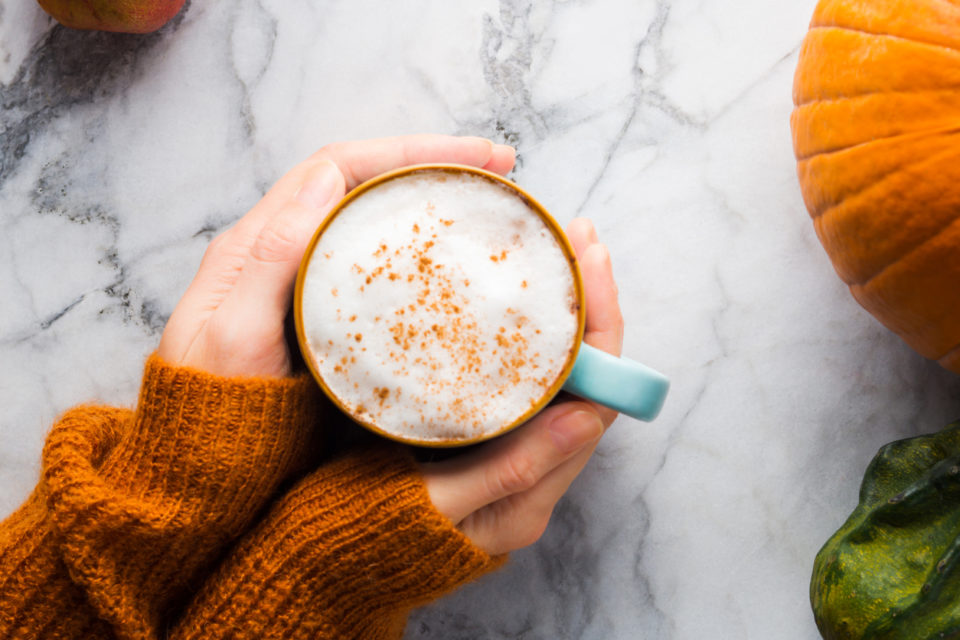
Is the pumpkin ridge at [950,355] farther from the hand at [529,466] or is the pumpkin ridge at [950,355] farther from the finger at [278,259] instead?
the finger at [278,259]

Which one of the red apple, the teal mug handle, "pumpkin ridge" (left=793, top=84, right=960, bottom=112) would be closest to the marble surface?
the red apple

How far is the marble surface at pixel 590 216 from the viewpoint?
839 mm

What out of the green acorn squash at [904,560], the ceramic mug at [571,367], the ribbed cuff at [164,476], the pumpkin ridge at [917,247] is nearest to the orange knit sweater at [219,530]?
the ribbed cuff at [164,476]

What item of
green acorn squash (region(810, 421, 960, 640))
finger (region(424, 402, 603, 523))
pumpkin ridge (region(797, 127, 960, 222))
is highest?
pumpkin ridge (region(797, 127, 960, 222))

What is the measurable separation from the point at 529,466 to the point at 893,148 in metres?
0.40

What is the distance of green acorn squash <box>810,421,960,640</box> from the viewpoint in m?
0.68

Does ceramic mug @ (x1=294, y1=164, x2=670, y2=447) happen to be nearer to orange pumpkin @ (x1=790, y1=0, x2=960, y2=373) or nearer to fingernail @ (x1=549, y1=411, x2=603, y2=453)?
fingernail @ (x1=549, y1=411, x2=603, y2=453)

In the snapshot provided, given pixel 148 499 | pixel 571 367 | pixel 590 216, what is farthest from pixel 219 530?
pixel 590 216

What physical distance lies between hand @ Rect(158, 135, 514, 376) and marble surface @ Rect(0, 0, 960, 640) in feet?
0.31

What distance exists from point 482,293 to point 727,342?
1.23 feet

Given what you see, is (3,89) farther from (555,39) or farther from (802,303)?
(802,303)

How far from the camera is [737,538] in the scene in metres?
0.84

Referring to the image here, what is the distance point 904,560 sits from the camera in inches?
27.9

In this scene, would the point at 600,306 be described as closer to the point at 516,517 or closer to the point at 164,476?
the point at 516,517
